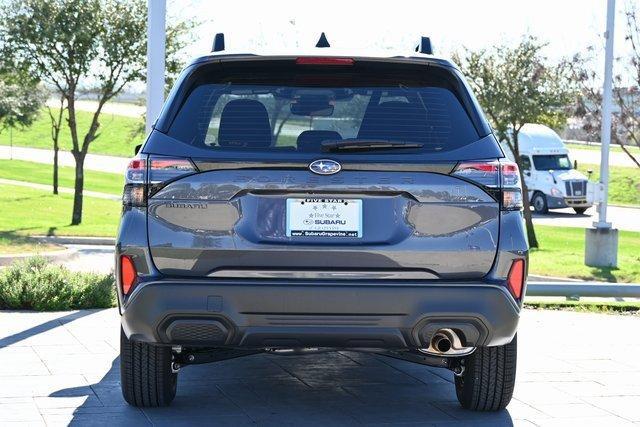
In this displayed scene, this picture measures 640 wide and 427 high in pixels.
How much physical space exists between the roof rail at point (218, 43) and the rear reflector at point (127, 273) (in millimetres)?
1283

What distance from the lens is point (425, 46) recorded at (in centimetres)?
593

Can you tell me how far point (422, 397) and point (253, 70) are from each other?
2.26 m

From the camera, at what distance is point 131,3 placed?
97.8 feet

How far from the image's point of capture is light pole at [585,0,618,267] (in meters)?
21.0

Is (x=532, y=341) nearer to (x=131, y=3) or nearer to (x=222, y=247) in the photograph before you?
(x=222, y=247)

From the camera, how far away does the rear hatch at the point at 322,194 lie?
5062mm

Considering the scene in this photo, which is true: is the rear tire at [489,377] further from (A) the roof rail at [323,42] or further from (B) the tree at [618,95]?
(B) the tree at [618,95]

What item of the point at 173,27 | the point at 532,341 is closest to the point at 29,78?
the point at 173,27

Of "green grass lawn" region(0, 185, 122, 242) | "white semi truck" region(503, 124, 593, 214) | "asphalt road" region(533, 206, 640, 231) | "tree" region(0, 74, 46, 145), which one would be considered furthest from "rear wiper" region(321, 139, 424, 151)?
"white semi truck" region(503, 124, 593, 214)

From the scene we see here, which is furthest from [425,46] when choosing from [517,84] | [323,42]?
[517,84]

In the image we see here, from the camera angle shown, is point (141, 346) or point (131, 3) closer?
point (141, 346)

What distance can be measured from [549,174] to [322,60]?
1508 inches

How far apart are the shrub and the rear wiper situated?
5.29 meters

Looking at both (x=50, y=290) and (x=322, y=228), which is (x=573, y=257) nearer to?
(x=50, y=290)
